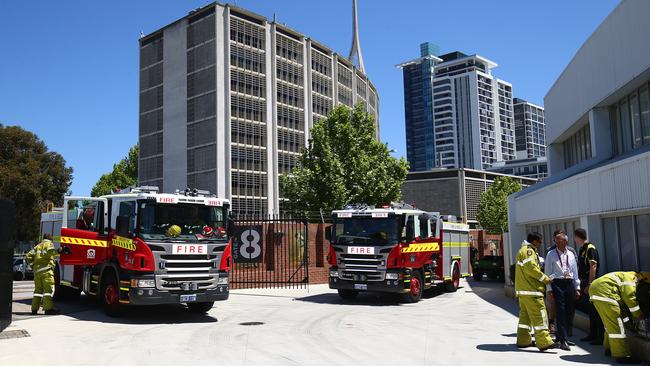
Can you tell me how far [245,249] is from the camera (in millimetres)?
22391

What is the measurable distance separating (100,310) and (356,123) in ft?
88.8

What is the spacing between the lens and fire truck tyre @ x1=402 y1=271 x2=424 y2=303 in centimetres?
1655

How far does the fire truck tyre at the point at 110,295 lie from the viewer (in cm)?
1291

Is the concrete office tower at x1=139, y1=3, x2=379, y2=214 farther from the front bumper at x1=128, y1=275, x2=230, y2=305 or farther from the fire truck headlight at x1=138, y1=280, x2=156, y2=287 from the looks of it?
the fire truck headlight at x1=138, y1=280, x2=156, y2=287

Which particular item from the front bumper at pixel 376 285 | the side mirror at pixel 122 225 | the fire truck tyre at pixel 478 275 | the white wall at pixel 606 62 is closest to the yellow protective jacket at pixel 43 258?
the side mirror at pixel 122 225

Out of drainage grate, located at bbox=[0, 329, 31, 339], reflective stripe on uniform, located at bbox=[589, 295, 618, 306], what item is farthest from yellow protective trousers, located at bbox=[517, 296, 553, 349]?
drainage grate, located at bbox=[0, 329, 31, 339]

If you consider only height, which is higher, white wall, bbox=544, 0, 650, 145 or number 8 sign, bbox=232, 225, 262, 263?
white wall, bbox=544, 0, 650, 145

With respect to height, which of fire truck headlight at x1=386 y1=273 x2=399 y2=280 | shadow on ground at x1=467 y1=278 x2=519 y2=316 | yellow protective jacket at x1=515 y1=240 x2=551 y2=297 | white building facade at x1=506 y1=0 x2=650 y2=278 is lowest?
shadow on ground at x1=467 y1=278 x2=519 y2=316

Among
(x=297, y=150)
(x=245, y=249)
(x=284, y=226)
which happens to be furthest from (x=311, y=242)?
(x=297, y=150)

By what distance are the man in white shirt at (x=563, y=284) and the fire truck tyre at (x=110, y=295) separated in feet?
30.3

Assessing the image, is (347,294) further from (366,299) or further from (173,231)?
(173,231)

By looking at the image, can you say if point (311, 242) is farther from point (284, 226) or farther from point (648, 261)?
point (648, 261)

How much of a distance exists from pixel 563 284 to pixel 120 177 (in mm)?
72232

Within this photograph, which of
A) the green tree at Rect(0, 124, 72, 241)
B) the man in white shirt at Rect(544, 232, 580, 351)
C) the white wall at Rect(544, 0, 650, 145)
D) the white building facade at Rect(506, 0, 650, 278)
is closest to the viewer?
the man in white shirt at Rect(544, 232, 580, 351)
